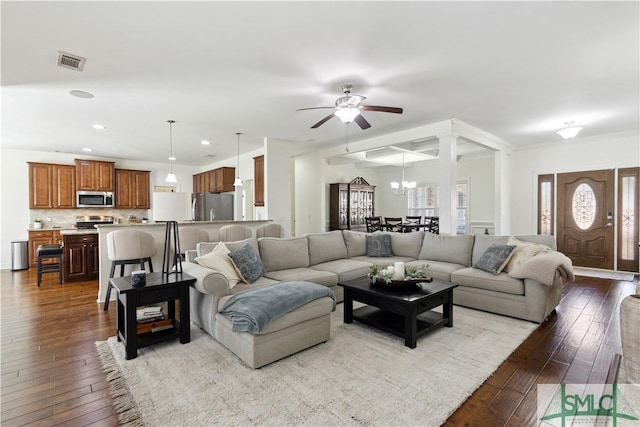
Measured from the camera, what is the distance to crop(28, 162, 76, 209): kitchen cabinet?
704cm

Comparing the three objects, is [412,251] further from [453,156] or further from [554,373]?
[554,373]

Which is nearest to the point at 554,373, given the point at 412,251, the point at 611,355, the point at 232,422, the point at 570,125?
the point at 611,355

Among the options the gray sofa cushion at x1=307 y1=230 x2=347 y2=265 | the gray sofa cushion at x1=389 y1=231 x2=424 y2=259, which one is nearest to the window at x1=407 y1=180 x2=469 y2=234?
the gray sofa cushion at x1=389 y1=231 x2=424 y2=259

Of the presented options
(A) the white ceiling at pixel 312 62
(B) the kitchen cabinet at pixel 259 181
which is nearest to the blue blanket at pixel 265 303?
(A) the white ceiling at pixel 312 62

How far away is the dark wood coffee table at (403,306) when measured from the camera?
2.74m

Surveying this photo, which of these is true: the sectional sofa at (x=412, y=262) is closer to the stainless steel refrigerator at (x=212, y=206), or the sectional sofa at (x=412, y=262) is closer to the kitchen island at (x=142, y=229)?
the kitchen island at (x=142, y=229)

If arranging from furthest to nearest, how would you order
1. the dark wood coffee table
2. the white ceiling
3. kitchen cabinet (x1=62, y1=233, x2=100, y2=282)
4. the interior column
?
kitchen cabinet (x1=62, y1=233, x2=100, y2=282) < the interior column < the dark wood coffee table < the white ceiling

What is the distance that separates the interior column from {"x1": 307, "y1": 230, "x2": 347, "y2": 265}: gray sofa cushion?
1.77 metres

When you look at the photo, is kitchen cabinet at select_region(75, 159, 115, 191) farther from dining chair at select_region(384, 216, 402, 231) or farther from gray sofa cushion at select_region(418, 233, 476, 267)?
gray sofa cushion at select_region(418, 233, 476, 267)

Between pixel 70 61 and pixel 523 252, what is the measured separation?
17.1 ft

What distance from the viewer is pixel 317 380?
2.23 metres

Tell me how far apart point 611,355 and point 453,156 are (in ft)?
10.6

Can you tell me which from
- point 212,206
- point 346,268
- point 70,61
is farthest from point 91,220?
point 346,268

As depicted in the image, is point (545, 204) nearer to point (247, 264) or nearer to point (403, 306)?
point (403, 306)
